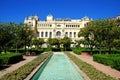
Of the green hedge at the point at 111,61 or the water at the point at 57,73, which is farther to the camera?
the green hedge at the point at 111,61

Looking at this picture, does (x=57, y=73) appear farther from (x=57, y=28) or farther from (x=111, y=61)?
(x=57, y=28)

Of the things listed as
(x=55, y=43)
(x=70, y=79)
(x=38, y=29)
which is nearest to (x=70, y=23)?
(x=38, y=29)

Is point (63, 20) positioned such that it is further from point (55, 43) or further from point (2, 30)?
point (2, 30)

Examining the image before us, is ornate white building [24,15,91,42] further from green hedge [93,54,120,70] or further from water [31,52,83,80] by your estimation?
water [31,52,83,80]

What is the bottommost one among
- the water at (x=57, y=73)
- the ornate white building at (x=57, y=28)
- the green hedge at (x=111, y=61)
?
the water at (x=57, y=73)

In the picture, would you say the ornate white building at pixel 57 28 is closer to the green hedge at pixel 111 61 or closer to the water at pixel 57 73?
the green hedge at pixel 111 61

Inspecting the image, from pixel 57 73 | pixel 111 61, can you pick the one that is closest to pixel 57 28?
pixel 111 61

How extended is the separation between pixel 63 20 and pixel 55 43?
28.8 m

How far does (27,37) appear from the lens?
3859 cm

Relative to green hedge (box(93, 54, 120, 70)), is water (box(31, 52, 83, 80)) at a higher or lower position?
lower

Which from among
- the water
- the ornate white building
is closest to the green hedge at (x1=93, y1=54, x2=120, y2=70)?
the water

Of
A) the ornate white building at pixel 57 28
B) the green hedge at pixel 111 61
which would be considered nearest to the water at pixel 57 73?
the green hedge at pixel 111 61

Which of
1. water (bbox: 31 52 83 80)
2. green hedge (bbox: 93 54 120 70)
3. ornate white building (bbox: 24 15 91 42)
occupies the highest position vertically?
ornate white building (bbox: 24 15 91 42)

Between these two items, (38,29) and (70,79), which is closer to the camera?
(70,79)
